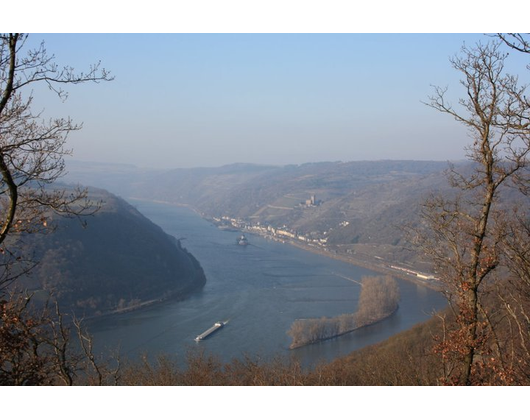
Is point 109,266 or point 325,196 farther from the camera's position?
point 325,196

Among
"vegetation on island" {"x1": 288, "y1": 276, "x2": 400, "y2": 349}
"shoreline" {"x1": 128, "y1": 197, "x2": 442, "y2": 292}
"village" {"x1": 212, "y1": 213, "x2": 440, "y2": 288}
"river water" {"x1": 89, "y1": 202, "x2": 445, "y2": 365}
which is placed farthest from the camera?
"village" {"x1": 212, "y1": 213, "x2": 440, "y2": 288}

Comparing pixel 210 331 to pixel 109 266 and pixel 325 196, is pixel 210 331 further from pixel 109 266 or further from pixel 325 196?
pixel 325 196

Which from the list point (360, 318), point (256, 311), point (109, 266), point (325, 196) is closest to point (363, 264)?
point (360, 318)

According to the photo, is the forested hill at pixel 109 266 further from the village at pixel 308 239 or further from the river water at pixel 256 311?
the village at pixel 308 239

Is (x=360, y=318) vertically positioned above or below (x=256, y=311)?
below

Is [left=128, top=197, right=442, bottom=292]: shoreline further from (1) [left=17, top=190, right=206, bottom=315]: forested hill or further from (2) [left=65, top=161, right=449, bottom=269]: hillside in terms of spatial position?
(1) [left=17, top=190, right=206, bottom=315]: forested hill

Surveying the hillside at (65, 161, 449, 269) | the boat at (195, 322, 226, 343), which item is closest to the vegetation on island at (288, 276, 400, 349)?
the boat at (195, 322, 226, 343)
